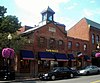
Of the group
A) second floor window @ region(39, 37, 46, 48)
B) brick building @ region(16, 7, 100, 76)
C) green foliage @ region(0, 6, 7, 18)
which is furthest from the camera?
second floor window @ region(39, 37, 46, 48)

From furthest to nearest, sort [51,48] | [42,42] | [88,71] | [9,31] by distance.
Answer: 1. [51,48]
2. [42,42]
3. [88,71]
4. [9,31]

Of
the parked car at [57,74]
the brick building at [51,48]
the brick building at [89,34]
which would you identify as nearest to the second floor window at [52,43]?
the brick building at [51,48]

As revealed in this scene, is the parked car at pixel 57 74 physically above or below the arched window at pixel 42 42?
below

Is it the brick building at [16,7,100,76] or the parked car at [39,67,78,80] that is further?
the brick building at [16,7,100,76]

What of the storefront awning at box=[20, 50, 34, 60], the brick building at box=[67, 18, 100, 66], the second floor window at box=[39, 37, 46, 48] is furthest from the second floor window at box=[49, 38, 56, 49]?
the brick building at box=[67, 18, 100, 66]

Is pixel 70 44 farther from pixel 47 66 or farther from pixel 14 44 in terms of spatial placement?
pixel 14 44

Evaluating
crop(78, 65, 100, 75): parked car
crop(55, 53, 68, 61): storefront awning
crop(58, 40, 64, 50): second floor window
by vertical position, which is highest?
crop(58, 40, 64, 50): second floor window

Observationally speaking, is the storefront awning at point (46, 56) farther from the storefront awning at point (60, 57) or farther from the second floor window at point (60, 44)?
the second floor window at point (60, 44)

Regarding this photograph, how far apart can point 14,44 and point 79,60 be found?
658 inches

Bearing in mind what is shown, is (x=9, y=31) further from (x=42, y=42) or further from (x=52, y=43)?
(x=52, y=43)

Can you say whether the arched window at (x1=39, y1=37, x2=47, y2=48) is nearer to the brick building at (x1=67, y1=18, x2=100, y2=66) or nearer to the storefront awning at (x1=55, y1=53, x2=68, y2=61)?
the storefront awning at (x1=55, y1=53, x2=68, y2=61)

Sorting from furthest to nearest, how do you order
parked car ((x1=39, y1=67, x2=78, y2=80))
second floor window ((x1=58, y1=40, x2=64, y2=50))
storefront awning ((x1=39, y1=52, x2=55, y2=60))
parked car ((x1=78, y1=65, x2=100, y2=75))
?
second floor window ((x1=58, y1=40, x2=64, y2=50))
storefront awning ((x1=39, y1=52, x2=55, y2=60))
parked car ((x1=78, y1=65, x2=100, y2=75))
parked car ((x1=39, y1=67, x2=78, y2=80))

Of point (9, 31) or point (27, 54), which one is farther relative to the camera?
point (27, 54)

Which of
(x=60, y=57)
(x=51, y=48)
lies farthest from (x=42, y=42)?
(x=60, y=57)
